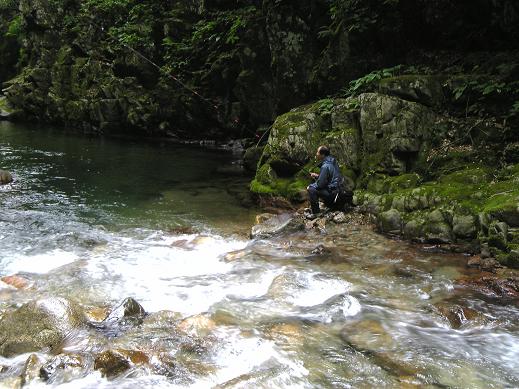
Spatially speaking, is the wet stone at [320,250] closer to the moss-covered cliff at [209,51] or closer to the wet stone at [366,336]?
the wet stone at [366,336]

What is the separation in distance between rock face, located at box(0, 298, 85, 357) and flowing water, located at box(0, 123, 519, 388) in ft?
0.56

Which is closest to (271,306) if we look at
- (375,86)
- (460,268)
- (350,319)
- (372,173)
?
(350,319)

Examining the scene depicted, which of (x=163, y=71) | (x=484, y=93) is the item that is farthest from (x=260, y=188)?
(x=163, y=71)

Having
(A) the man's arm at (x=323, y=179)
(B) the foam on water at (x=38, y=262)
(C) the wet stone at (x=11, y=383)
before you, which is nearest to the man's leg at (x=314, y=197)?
(A) the man's arm at (x=323, y=179)

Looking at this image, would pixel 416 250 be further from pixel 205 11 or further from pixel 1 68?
pixel 1 68

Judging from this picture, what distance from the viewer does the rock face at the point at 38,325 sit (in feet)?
17.3

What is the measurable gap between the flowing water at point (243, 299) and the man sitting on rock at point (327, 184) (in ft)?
3.34

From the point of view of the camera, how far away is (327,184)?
10133 millimetres

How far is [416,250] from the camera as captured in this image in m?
8.22

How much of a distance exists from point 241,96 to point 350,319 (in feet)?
51.7

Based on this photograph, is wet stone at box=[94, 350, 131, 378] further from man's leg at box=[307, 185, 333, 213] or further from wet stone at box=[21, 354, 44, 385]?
man's leg at box=[307, 185, 333, 213]

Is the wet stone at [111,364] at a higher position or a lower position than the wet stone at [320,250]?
lower

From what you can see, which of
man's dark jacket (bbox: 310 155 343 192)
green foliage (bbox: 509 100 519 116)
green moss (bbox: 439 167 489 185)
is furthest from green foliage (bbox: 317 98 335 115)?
green foliage (bbox: 509 100 519 116)

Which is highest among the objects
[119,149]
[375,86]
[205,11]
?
[205,11]
